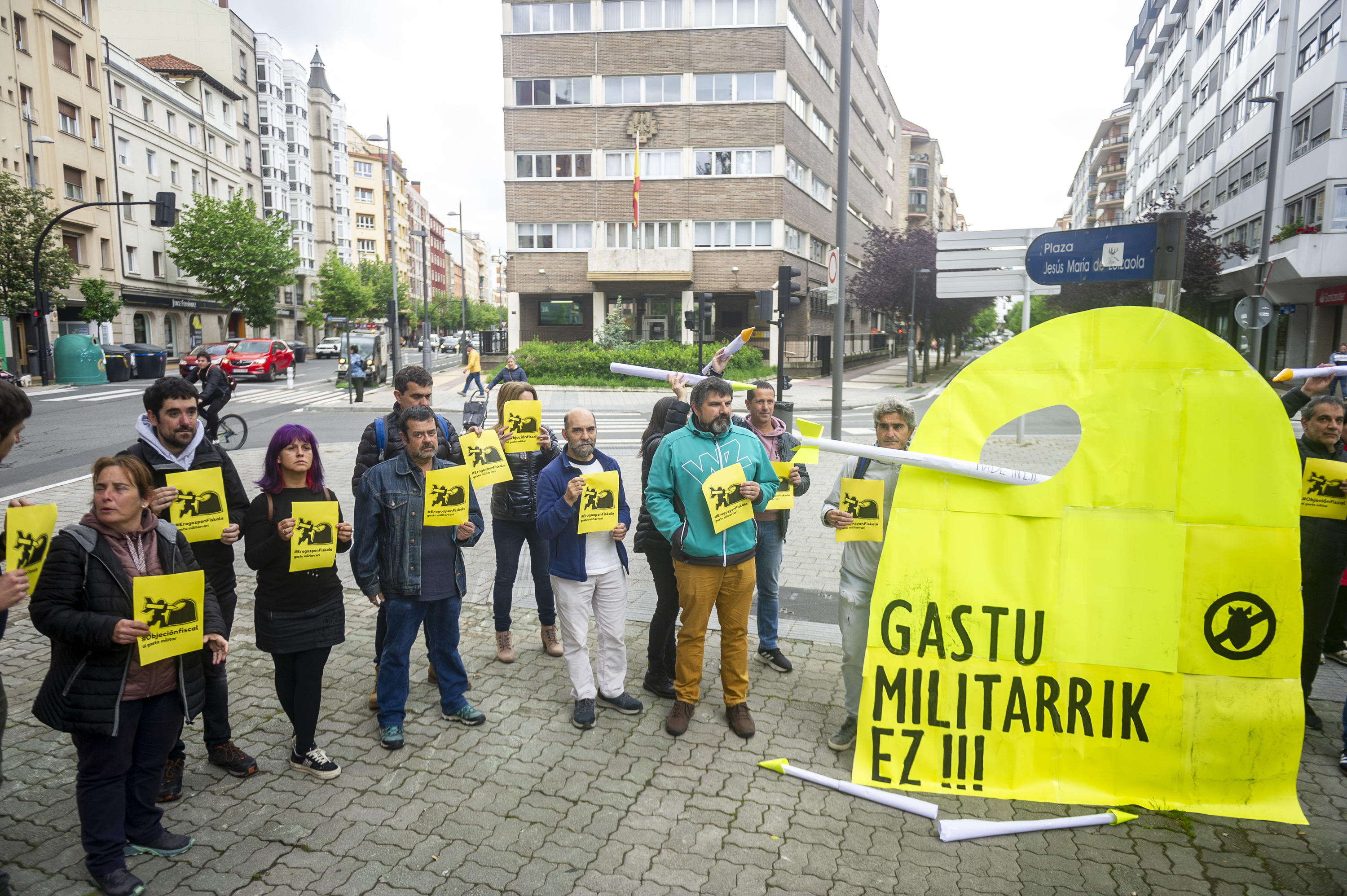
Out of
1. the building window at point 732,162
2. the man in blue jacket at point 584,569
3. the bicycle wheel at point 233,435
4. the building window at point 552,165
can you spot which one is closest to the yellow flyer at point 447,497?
the man in blue jacket at point 584,569

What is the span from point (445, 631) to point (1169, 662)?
3590mm

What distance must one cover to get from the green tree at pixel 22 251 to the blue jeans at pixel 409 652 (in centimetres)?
3313

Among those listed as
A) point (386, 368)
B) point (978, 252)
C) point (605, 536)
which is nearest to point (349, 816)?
point (605, 536)

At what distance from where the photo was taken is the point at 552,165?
1602 inches

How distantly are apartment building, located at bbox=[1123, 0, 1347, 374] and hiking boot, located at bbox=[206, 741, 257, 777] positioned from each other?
2127 cm

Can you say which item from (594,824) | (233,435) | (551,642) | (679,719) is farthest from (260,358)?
(594,824)

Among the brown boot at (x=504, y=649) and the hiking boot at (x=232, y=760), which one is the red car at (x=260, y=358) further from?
the hiking boot at (x=232, y=760)

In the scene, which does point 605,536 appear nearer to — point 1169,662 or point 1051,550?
point 1051,550

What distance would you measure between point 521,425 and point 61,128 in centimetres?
4552

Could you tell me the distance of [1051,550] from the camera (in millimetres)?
3713

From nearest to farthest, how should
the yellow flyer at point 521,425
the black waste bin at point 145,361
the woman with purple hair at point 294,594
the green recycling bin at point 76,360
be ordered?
the woman with purple hair at point 294,594 < the yellow flyer at point 521,425 < the green recycling bin at point 76,360 < the black waste bin at point 145,361

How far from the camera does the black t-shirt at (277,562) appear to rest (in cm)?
404

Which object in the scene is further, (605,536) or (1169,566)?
(605,536)

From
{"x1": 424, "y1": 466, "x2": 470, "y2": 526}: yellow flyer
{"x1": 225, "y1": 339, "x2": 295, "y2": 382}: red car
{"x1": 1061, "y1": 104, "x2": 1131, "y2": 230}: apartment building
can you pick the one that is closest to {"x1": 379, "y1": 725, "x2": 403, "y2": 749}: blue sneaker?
{"x1": 424, "y1": 466, "x2": 470, "y2": 526}: yellow flyer
